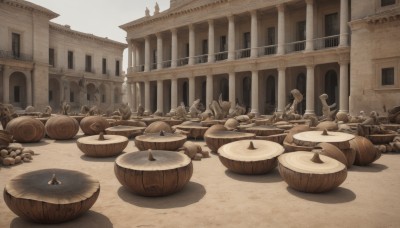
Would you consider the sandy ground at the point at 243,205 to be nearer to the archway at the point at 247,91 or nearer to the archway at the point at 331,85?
the archway at the point at 331,85

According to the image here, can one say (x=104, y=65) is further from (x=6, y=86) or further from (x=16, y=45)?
(x=6, y=86)

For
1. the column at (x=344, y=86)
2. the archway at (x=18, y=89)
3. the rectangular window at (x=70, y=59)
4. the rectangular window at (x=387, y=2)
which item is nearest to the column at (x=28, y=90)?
the archway at (x=18, y=89)

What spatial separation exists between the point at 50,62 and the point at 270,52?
97.2 feet

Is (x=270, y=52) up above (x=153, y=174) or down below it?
above

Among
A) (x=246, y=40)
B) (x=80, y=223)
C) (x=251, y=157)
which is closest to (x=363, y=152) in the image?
(x=251, y=157)

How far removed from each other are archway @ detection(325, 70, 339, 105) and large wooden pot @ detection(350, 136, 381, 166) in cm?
2076

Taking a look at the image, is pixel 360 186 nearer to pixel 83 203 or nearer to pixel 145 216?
pixel 145 216

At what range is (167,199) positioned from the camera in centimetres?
494

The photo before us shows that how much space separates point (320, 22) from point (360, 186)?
23886mm

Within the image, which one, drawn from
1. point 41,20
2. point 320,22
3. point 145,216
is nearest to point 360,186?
point 145,216

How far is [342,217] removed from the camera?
4.15 metres

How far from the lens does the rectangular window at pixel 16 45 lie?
34.1m

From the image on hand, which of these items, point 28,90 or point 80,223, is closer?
point 80,223

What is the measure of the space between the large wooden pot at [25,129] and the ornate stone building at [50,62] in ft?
84.5
